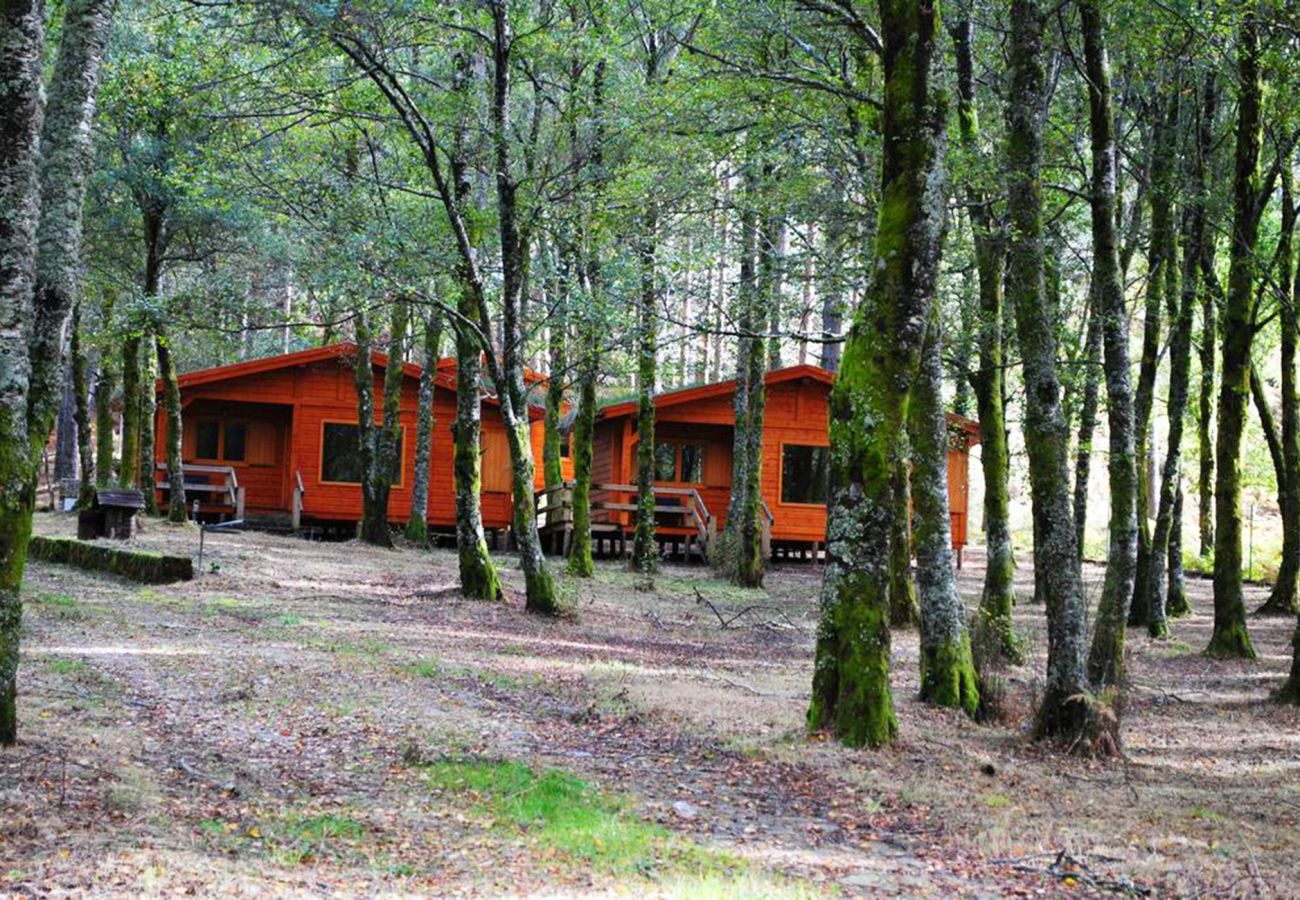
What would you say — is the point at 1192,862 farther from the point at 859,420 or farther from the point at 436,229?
the point at 436,229

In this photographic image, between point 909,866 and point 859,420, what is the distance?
3.09 meters

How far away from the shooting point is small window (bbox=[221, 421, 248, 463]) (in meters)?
28.3

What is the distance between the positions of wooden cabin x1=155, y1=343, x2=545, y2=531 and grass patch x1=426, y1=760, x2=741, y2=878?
20583mm

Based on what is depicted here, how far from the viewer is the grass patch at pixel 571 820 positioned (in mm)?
5086

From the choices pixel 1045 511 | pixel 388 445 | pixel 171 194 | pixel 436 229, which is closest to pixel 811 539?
pixel 388 445

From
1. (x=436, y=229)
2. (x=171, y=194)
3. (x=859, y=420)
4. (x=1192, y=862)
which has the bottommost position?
(x=1192, y=862)

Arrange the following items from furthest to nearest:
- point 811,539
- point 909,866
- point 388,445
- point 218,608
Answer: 1. point 811,539
2. point 388,445
3. point 218,608
4. point 909,866

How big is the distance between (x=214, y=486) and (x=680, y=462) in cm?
1099

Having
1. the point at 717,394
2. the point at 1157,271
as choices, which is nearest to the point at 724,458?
the point at 717,394

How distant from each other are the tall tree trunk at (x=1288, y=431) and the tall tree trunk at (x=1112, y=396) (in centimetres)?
756

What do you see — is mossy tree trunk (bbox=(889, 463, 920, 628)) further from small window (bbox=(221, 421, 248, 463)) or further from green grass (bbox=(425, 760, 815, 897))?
small window (bbox=(221, 421, 248, 463))

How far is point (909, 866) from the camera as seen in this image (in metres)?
5.37

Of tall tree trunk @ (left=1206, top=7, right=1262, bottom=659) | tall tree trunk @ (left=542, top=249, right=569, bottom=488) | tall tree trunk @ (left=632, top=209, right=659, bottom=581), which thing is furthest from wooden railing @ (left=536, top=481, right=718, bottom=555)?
tall tree trunk @ (left=1206, top=7, right=1262, bottom=659)

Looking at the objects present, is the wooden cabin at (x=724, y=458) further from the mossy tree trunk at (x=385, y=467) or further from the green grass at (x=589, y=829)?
the green grass at (x=589, y=829)
